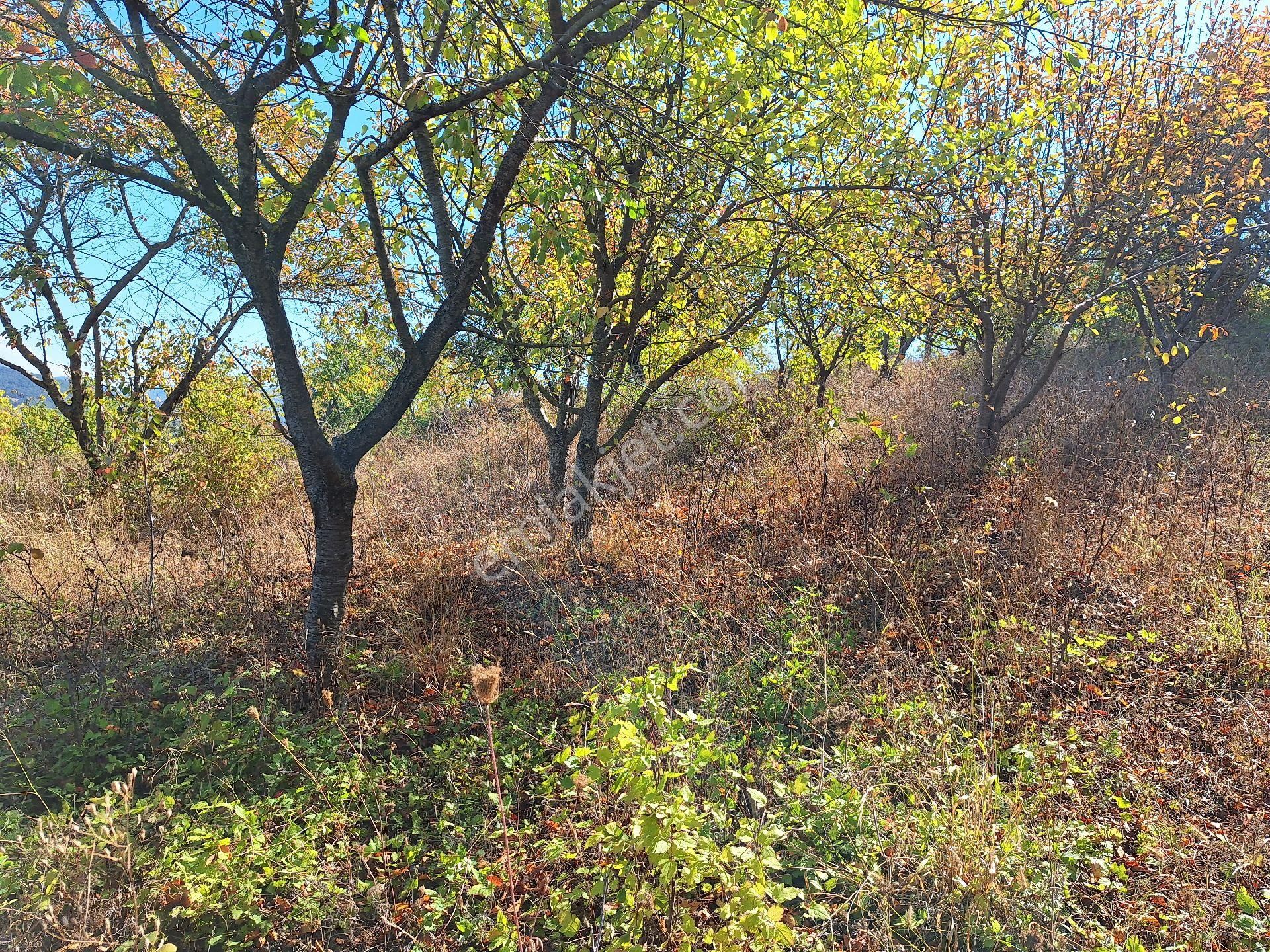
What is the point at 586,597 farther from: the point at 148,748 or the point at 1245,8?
the point at 1245,8

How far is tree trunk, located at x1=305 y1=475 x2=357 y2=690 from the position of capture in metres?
3.47

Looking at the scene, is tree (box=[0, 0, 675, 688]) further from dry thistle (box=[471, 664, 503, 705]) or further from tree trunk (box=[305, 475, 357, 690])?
dry thistle (box=[471, 664, 503, 705])

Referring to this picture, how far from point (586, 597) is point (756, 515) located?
6.29ft

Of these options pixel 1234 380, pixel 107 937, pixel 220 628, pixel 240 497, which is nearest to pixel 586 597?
pixel 220 628

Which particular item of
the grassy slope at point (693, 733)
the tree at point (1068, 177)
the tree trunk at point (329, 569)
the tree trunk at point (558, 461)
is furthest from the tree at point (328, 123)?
the tree at point (1068, 177)

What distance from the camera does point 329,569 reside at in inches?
141

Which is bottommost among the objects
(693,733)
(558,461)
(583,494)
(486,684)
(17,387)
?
(693,733)

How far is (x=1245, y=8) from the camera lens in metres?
5.17

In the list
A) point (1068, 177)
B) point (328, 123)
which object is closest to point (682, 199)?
point (328, 123)

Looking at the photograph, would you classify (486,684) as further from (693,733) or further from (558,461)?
(558,461)

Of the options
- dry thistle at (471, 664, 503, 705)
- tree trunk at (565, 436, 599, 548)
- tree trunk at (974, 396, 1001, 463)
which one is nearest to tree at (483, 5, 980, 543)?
tree trunk at (565, 436, 599, 548)

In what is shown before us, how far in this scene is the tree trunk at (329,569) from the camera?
347 cm

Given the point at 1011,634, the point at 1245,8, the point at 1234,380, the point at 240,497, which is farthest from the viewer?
the point at 1234,380

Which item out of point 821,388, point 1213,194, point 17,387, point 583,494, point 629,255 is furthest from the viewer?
point 821,388
